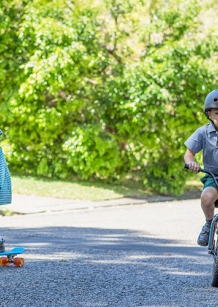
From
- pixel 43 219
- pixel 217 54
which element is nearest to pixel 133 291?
pixel 43 219

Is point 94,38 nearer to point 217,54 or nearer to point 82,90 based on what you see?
point 82,90

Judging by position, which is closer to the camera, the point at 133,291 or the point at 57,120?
the point at 133,291

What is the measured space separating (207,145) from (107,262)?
2.07 metres

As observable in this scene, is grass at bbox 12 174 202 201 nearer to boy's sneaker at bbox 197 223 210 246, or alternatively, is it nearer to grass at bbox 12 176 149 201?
grass at bbox 12 176 149 201

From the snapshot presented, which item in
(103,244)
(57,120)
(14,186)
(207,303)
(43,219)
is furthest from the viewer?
(57,120)

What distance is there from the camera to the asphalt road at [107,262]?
6742mm

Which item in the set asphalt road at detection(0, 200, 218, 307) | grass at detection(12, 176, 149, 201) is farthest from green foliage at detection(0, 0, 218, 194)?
asphalt road at detection(0, 200, 218, 307)

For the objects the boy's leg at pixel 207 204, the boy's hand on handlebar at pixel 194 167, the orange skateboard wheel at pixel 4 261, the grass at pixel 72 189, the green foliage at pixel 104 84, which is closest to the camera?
the boy's hand on handlebar at pixel 194 167

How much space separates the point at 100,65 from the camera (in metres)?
21.2

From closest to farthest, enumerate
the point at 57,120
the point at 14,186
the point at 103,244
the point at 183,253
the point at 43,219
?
the point at 183,253
the point at 103,244
the point at 43,219
the point at 14,186
the point at 57,120

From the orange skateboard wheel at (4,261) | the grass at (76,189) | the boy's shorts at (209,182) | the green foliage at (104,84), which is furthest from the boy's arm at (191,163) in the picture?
the green foliage at (104,84)

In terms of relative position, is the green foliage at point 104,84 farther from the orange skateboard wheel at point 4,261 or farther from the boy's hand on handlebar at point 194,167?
the boy's hand on handlebar at point 194,167

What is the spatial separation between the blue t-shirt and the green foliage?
12281 mm

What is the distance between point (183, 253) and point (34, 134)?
39.0 ft
